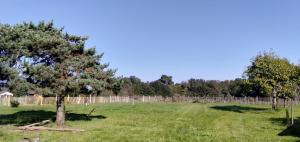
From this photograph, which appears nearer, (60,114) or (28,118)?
(60,114)

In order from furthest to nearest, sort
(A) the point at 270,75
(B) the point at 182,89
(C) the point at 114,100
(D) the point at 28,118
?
(B) the point at 182,89
(C) the point at 114,100
(A) the point at 270,75
(D) the point at 28,118

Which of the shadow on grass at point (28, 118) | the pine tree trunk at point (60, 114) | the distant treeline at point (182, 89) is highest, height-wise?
the distant treeline at point (182, 89)

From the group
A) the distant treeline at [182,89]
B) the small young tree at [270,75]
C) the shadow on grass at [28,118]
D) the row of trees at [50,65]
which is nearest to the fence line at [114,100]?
the small young tree at [270,75]

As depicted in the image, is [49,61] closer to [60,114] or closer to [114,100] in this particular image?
[60,114]

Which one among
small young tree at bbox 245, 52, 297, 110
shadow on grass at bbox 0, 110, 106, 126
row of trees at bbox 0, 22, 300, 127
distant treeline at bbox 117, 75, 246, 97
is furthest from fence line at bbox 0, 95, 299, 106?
row of trees at bbox 0, 22, 300, 127

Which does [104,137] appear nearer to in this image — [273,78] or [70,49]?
[70,49]

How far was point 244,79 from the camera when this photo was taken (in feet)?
209

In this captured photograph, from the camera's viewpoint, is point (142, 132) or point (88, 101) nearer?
point (142, 132)

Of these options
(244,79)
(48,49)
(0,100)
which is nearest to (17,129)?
(48,49)

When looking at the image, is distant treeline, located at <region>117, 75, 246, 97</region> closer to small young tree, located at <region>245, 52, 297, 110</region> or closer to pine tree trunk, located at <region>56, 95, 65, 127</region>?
small young tree, located at <region>245, 52, 297, 110</region>

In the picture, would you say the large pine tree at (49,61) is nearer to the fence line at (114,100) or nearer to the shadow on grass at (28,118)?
the shadow on grass at (28,118)

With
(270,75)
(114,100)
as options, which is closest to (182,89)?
(114,100)

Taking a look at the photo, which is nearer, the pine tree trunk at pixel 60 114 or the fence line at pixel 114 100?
the pine tree trunk at pixel 60 114

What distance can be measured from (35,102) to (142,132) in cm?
6067
